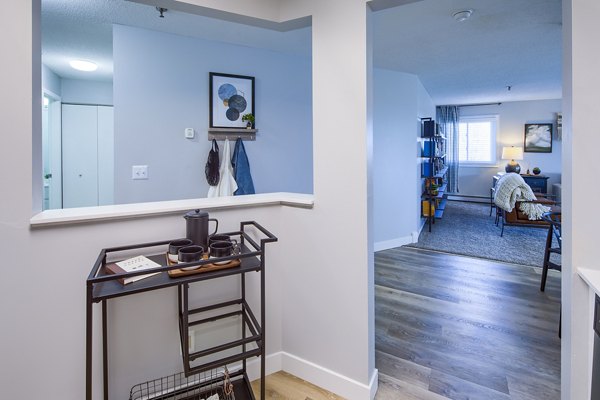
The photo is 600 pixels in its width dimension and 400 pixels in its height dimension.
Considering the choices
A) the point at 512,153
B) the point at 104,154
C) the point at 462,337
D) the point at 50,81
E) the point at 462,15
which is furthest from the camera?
the point at 512,153

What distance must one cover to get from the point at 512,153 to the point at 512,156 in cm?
8

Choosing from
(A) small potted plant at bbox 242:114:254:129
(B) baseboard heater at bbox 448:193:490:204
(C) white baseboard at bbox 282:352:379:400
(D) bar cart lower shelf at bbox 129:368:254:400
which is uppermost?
(A) small potted plant at bbox 242:114:254:129

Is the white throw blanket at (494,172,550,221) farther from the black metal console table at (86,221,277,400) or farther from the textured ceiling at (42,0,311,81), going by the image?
the black metal console table at (86,221,277,400)

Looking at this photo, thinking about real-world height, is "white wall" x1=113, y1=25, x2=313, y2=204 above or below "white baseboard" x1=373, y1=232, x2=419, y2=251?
above

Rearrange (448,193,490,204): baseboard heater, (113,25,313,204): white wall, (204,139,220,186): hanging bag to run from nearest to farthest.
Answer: (113,25,313,204): white wall → (204,139,220,186): hanging bag → (448,193,490,204): baseboard heater

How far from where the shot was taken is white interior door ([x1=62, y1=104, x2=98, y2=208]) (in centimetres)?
449

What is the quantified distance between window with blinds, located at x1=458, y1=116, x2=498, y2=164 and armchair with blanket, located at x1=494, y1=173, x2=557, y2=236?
3.50m

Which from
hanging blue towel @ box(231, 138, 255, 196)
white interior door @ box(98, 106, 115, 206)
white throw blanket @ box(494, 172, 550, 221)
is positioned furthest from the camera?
white throw blanket @ box(494, 172, 550, 221)

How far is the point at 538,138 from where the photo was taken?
7.65 meters

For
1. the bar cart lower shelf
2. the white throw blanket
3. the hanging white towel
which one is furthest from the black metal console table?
the white throw blanket

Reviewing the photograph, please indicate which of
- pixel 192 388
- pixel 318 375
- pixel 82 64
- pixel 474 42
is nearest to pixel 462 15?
pixel 474 42

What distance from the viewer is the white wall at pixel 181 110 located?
2.72m

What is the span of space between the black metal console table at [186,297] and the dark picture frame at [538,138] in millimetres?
8291

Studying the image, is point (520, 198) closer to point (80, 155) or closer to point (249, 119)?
point (249, 119)
